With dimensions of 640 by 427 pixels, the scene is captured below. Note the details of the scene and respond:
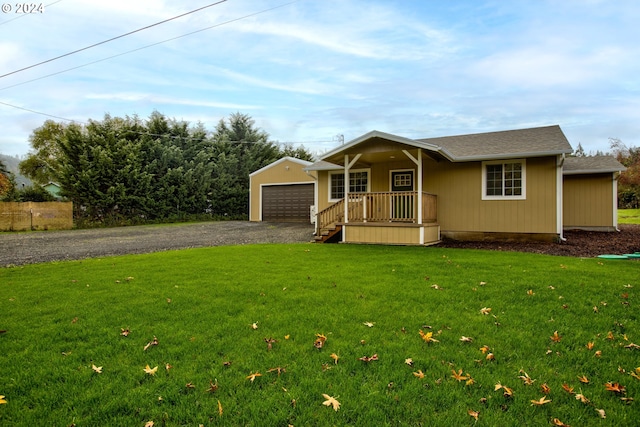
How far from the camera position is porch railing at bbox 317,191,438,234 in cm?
1091

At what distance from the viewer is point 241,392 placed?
249cm

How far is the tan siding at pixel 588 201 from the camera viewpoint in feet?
43.6

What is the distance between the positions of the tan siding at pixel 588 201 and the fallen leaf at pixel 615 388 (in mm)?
13654

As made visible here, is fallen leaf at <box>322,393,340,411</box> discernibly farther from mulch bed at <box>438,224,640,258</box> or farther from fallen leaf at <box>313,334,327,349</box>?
mulch bed at <box>438,224,640,258</box>

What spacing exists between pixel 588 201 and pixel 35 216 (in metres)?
24.4

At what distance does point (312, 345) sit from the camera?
325 centimetres

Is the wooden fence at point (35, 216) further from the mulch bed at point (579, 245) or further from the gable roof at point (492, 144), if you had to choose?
the mulch bed at point (579, 245)

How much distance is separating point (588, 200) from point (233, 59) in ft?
49.4

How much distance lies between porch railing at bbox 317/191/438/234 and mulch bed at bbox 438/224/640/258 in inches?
47.3

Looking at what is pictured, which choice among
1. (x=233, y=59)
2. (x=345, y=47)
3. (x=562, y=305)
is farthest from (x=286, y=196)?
(x=562, y=305)

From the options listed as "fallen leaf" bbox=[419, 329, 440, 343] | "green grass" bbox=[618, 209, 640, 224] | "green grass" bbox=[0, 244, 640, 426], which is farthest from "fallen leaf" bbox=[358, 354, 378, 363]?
"green grass" bbox=[618, 209, 640, 224]

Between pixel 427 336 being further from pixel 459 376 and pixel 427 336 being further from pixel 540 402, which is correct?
pixel 540 402

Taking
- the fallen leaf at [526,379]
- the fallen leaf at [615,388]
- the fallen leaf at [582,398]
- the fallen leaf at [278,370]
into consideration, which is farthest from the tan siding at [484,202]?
the fallen leaf at [278,370]

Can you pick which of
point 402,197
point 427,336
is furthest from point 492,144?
point 427,336
